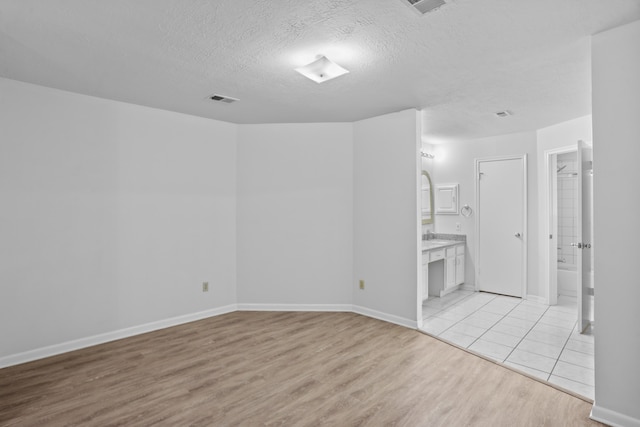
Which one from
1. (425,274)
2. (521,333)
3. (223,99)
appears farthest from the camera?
(425,274)

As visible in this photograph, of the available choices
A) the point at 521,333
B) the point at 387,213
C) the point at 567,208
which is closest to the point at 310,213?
the point at 387,213

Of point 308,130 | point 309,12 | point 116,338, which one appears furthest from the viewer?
point 308,130

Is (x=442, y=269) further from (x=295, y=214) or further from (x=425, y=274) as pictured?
(x=295, y=214)

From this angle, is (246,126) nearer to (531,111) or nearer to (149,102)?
(149,102)

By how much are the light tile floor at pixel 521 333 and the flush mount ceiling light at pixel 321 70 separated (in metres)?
2.89

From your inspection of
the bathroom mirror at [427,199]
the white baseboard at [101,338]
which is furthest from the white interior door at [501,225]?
the white baseboard at [101,338]

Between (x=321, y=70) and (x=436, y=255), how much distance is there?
333 centimetres

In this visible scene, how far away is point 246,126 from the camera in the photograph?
4.59m

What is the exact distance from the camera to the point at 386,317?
413 cm

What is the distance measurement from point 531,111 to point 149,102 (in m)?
4.44

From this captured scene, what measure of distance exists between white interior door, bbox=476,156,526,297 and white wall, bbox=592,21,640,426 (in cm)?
315

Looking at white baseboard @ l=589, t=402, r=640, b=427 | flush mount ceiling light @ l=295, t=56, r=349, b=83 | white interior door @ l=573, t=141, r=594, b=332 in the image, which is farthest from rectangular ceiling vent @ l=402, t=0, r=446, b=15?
white interior door @ l=573, t=141, r=594, b=332

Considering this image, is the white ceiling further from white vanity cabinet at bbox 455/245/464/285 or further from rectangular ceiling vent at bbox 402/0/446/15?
white vanity cabinet at bbox 455/245/464/285

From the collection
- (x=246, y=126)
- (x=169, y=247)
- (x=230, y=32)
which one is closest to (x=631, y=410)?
(x=230, y=32)
